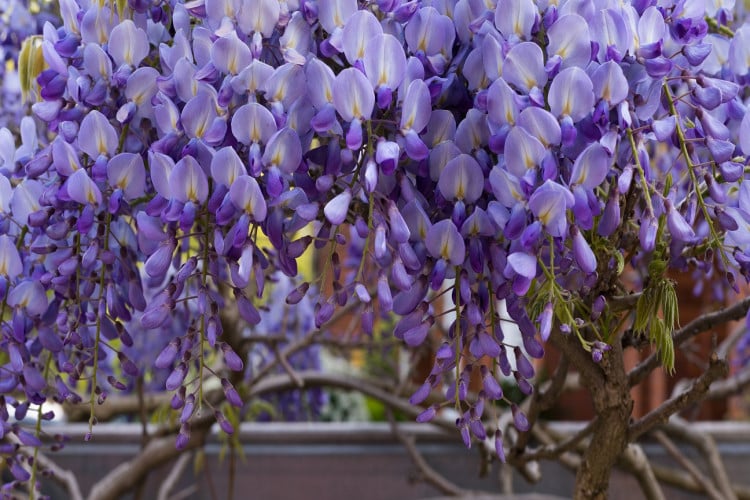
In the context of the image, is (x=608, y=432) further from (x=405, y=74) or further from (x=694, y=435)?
(x=694, y=435)

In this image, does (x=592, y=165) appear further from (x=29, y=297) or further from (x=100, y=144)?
(x=29, y=297)

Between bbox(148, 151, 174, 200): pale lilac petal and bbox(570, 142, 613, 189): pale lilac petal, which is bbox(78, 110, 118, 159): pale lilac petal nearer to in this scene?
bbox(148, 151, 174, 200): pale lilac petal

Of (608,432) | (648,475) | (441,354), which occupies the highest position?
(441,354)

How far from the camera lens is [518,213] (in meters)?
0.54

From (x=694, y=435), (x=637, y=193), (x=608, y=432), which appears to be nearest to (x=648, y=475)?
(x=608, y=432)

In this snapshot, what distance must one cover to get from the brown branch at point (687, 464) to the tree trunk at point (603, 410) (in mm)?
726

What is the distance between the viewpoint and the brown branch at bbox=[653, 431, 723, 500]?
4.72ft

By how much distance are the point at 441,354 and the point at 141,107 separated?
280mm

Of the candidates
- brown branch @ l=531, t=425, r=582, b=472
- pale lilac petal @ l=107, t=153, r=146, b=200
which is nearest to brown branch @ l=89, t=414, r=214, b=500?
brown branch @ l=531, t=425, r=582, b=472

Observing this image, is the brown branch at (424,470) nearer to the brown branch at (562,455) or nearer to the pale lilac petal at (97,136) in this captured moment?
the brown branch at (562,455)

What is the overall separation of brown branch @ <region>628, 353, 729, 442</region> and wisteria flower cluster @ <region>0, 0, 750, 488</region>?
0.38 ft

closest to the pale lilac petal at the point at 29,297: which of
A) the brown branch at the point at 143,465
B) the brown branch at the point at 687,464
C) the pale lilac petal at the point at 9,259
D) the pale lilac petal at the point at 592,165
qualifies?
the pale lilac petal at the point at 9,259

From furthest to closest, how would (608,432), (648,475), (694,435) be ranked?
1. (694,435)
2. (648,475)
3. (608,432)

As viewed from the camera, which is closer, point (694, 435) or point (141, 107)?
point (141, 107)
